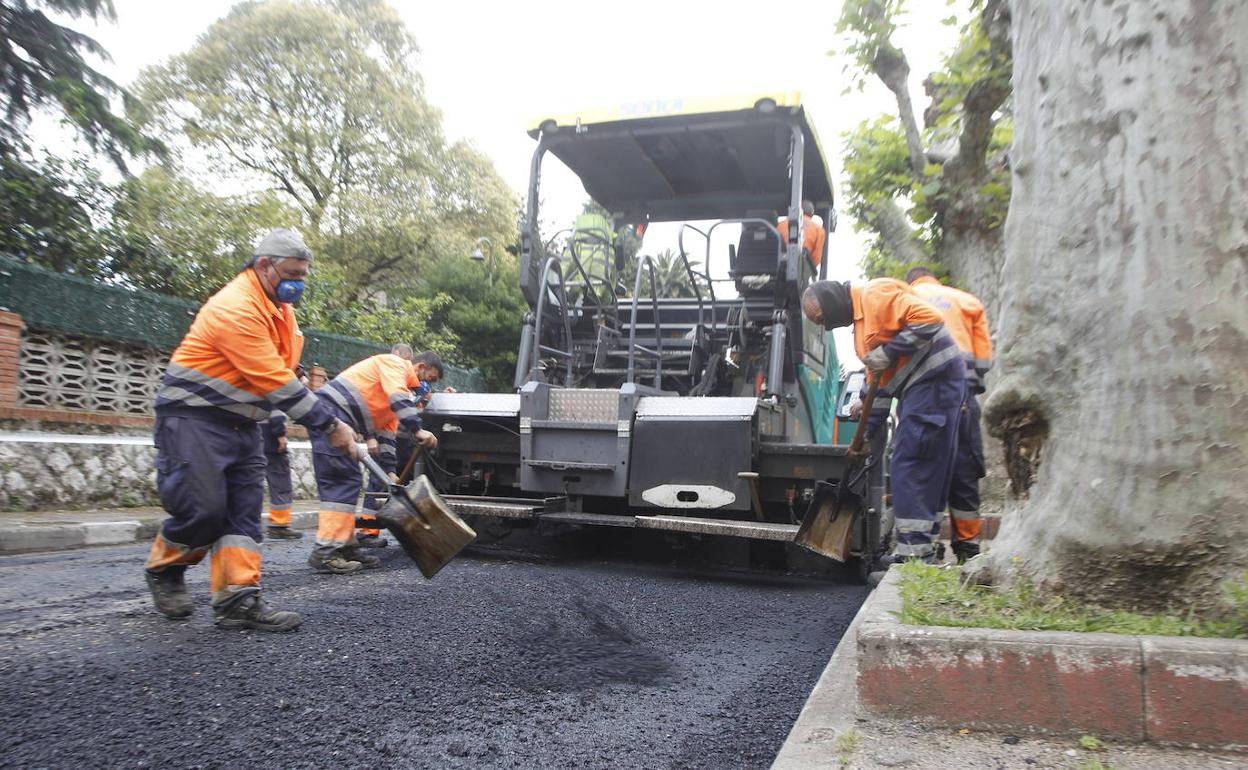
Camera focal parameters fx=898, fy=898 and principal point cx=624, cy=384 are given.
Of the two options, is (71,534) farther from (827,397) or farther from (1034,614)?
(1034,614)

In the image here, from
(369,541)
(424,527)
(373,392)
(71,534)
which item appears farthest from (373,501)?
(424,527)

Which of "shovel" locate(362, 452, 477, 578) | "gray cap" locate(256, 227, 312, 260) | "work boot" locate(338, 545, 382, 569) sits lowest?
"work boot" locate(338, 545, 382, 569)

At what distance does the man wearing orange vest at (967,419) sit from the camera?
14.7 feet

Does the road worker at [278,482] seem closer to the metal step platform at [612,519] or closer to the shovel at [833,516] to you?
the metal step platform at [612,519]

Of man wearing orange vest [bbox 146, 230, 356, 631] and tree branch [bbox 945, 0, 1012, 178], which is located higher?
tree branch [bbox 945, 0, 1012, 178]

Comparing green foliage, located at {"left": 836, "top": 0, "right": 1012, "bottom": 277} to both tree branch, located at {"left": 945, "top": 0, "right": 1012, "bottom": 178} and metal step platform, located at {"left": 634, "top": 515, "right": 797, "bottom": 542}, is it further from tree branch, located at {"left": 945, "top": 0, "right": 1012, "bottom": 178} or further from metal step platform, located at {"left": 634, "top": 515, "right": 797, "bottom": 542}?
metal step platform, located at {"left": 634, "top": 515, "right": 797, "bottom": 542}

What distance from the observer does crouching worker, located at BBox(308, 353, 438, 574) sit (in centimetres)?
482

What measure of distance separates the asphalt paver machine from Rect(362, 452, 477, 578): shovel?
3.93 feet

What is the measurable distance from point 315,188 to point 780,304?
18236 mm

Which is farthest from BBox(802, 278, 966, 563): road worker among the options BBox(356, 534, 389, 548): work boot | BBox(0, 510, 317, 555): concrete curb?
BBox(0, 510, 317, 555): concrete curb

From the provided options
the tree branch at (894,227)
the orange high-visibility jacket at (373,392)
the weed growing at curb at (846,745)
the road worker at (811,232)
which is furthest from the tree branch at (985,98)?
the weed growing at curb at (846,745)

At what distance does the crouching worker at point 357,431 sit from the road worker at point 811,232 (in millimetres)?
2583

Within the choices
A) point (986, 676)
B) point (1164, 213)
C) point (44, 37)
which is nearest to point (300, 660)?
point (986, 676)

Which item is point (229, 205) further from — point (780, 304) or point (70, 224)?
point (780, 304)
